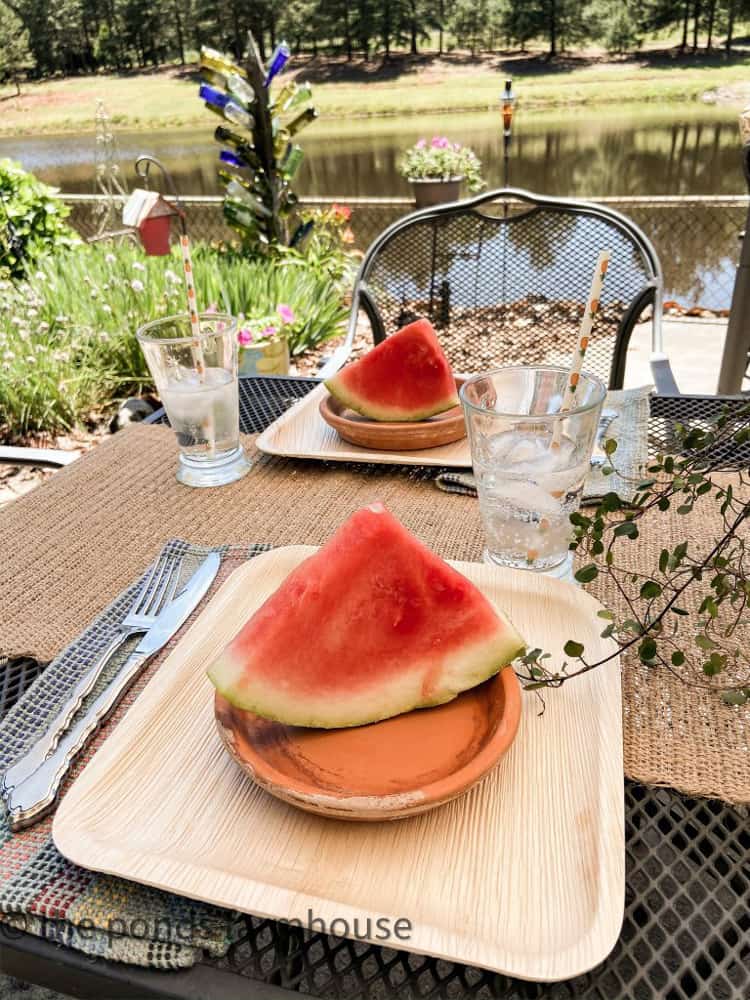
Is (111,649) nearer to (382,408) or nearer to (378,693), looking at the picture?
(378,693)

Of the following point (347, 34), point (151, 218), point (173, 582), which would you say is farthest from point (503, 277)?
point (347, 34)

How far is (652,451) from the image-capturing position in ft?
4.09

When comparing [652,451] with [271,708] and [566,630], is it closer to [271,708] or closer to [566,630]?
[566,630]

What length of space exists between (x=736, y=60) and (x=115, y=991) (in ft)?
143

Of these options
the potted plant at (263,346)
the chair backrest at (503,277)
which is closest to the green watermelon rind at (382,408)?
the chair backrest at (503,277)

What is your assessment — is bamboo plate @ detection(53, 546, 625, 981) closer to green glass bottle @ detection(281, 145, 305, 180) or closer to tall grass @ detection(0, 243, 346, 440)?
tall grass @ detection(0, 243, 346, 440)

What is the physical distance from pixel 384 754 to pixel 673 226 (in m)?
4.85

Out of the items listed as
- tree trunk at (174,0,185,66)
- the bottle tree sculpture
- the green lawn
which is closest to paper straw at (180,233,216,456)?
the bottle tree sculpture

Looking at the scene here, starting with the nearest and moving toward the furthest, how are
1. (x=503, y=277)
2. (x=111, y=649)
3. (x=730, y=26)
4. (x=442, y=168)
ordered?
(x=111, y=649) < (x=503, y=277) < (x=442, y=168) < (x=730, y=26)

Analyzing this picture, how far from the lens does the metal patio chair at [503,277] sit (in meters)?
2.39

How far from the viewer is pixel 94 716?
717mm

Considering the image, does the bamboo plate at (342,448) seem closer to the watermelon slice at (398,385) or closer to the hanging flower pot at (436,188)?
the watermelon slice at (398,385)

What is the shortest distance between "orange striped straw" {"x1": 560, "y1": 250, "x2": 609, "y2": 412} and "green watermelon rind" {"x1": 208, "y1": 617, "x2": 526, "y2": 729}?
0.40 meters

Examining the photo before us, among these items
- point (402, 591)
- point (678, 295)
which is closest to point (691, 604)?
point (402, 591)
